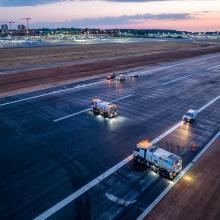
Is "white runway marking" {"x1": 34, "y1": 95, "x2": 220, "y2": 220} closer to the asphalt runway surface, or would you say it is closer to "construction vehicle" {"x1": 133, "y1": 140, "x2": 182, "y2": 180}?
the asphalt runway surface

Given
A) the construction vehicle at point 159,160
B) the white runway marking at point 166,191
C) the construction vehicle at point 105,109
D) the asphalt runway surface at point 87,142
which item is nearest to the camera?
the white runway marking at point 166,191

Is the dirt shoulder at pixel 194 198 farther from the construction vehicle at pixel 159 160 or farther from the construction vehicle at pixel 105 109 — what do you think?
the construction vehicle at pixel 105 109

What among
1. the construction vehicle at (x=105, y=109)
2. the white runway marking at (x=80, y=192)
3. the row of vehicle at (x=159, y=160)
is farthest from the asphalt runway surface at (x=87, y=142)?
the construction vehicle at (x=105, y=109)

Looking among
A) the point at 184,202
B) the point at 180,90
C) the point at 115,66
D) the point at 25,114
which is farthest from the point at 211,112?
the point at 115,66

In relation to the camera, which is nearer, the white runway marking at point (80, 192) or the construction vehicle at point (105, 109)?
the white runway marking at point (80, 192)

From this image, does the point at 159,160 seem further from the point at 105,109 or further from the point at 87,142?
the point at 105,109

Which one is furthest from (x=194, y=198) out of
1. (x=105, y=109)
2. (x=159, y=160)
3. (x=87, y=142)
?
(x=105, y=109)

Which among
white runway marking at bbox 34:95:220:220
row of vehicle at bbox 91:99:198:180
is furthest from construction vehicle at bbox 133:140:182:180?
white runway marking at bbox 34:95:220:220

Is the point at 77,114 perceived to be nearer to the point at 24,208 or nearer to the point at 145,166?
the point at 145,166
